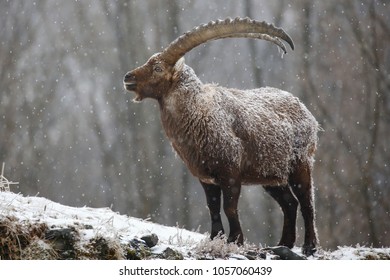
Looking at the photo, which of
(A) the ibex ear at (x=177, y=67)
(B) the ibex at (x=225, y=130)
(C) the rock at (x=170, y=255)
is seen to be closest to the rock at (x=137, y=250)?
(C) the rock at (x=170, y=255)

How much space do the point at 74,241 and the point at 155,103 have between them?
1253 centimetres

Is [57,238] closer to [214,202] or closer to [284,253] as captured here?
[214,202]

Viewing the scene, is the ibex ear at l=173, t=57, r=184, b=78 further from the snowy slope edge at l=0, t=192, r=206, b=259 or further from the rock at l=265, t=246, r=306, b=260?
the rock at l=265, t=246, r=306, b=260

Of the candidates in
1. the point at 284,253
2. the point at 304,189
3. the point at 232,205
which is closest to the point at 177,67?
the point at 232,205

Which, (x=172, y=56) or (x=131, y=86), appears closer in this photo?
(x=131, y=86)

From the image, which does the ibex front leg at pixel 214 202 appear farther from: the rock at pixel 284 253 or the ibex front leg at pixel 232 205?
the rock at pixel 284 253

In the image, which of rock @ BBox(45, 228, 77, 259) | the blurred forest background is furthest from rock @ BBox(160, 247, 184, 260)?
the blurred forest background

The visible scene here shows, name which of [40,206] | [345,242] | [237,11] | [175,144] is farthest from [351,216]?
[40,206]

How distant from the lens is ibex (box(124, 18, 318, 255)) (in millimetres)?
8102

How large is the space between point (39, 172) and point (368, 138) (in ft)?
31.1

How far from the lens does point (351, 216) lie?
16.8 meters

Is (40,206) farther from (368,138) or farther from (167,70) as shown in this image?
(368,138)

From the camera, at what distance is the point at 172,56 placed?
836 centimetres

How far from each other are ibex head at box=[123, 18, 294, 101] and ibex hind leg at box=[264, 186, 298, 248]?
197 centimetres
